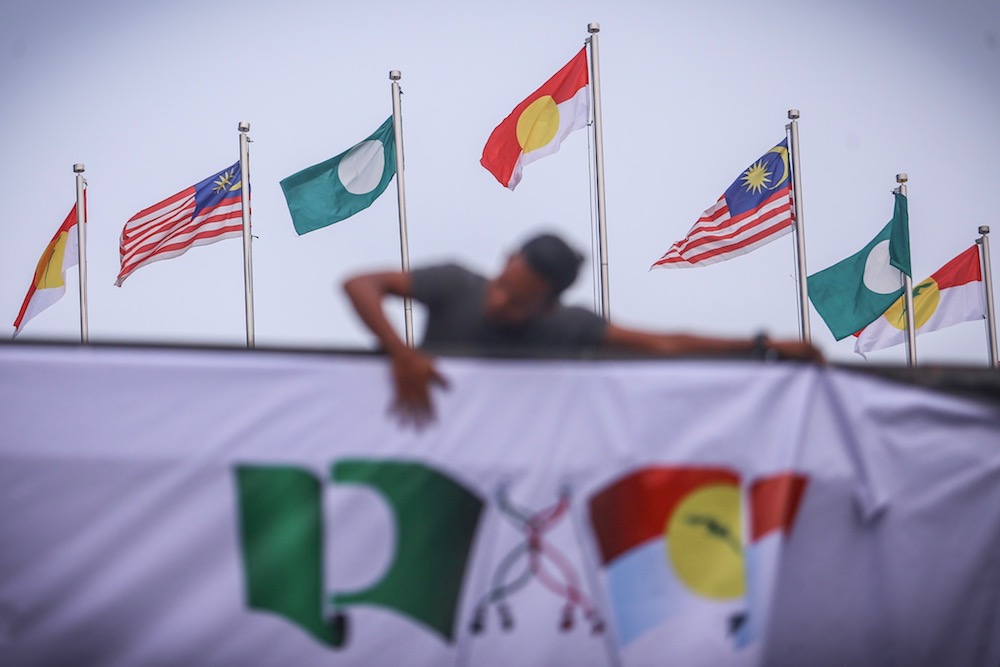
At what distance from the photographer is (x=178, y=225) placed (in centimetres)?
1261

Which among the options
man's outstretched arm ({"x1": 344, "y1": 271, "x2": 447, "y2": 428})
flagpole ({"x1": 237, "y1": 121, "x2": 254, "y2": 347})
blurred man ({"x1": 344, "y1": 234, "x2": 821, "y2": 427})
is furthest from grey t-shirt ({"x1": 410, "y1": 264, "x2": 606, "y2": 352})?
flagpole ({"x1": 237, "y1": 121, "x2": 254, "y2": 347})

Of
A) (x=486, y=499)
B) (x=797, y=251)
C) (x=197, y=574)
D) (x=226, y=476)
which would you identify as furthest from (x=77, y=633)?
(x=797, y=251)

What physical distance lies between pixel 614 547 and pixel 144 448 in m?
1.34

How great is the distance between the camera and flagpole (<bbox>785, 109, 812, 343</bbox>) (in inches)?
521

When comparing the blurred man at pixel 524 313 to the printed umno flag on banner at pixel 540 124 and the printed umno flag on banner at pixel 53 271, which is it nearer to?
the printed umno flag on banner at pixel 540 124

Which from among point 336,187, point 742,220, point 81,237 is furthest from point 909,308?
point 81,237

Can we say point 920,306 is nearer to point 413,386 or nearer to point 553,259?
point 553,259

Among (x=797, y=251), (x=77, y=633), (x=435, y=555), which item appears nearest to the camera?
(x=77, y=633)

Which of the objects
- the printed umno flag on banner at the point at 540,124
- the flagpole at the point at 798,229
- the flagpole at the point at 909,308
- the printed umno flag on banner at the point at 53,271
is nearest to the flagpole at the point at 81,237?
the printed umno flag on banner at the point at 53,271

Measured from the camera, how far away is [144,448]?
9.62 feet

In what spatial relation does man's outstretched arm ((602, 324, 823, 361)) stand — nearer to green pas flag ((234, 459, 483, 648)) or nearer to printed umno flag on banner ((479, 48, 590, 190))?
green pas flag ((234, 459, 483, 648))

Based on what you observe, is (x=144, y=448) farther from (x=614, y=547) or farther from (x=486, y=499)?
(x=614, y=547)

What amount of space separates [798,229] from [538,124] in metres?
3.69

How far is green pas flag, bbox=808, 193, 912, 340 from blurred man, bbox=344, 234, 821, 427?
11298 millimetres
